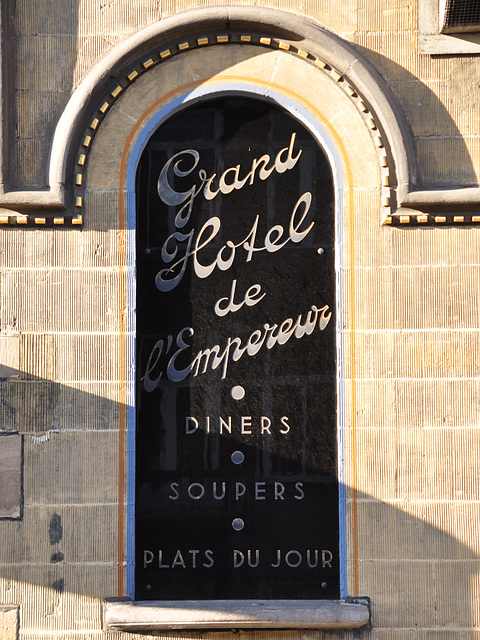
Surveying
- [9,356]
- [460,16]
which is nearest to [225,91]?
[460,16]

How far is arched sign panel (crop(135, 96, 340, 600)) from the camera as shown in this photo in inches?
465

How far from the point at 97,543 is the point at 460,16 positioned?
8896 millimetres

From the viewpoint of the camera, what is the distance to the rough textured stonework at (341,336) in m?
11.6

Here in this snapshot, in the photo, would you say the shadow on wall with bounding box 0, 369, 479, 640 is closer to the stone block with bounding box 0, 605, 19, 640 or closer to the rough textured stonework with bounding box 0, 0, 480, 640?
the rough textured stonework with bounding box 0, 0, 480, 640

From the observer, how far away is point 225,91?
12.3 meters

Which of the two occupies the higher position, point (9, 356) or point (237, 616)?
point (9, 356)

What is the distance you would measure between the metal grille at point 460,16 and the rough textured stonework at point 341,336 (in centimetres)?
43

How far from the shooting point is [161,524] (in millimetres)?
11867

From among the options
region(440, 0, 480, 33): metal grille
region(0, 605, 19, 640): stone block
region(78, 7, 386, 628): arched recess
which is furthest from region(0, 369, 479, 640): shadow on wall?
region(440, 0, 480, 33): metal grille

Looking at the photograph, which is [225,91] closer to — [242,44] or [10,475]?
[242,44]

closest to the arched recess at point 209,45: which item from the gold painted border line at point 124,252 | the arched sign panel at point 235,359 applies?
the gold painted border line at point 124,252

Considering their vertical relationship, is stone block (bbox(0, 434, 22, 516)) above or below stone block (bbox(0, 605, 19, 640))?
above

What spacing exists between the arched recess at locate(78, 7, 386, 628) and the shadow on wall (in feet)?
5.17

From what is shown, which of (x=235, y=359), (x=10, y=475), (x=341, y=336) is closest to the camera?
(x=10, y=475)
